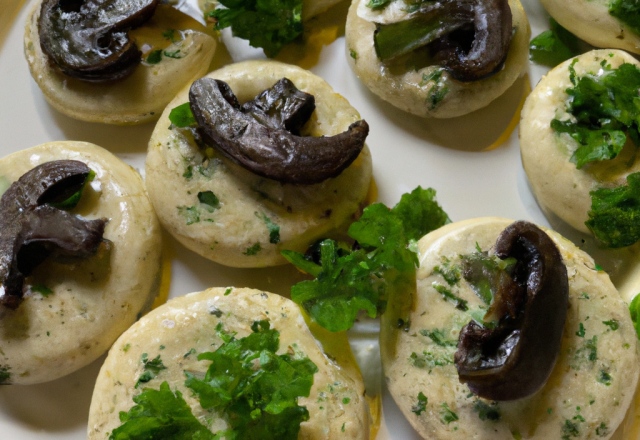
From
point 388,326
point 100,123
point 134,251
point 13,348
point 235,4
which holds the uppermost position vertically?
point 235,4

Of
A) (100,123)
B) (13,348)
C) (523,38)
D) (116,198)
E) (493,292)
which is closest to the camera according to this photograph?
(493,292)

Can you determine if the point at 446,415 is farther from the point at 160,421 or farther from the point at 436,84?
the point at 436,84

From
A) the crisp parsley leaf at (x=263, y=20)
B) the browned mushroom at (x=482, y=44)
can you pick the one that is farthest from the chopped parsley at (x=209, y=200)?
the browned mushroom at (x=482, y=44)

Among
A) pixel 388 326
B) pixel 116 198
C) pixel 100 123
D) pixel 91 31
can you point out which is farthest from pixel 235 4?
pixel 388 326

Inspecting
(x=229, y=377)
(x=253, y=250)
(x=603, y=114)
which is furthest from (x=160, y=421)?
(x=603, y=114)

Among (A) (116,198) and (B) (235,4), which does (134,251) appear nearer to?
(A) (116,198)

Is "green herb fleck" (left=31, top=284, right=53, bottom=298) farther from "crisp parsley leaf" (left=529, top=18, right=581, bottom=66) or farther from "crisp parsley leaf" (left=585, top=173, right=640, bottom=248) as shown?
"crisp parsley leaf" (left=529, top=18, right=581, bottom=66)

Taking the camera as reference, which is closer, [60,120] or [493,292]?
[493,292]

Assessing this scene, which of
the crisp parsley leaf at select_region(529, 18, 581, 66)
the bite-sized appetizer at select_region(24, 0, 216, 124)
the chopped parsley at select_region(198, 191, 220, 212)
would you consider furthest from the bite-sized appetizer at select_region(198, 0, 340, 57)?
the crisp parsley leaf at select_region(529, 18, 581, 66)
